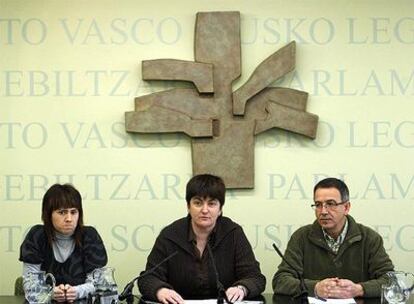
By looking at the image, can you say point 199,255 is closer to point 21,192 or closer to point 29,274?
point 29,274

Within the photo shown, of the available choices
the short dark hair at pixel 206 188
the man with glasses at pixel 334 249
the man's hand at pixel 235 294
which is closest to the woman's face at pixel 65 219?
the short dark hair at pixel 206 188

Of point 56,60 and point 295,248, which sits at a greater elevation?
point 56,60

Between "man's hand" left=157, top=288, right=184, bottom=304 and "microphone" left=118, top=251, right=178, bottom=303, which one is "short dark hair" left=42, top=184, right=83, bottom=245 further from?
"man's hand" left=157, top=288, right=184, bottom=304

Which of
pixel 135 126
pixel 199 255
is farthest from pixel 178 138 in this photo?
pixel 199 255

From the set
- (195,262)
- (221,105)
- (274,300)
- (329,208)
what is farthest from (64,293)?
(221,105)

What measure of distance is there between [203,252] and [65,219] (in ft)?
2.12

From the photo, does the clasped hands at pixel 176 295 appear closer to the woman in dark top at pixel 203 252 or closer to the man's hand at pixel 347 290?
the woman in dark top at pixel 203 252

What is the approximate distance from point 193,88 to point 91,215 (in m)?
0.92

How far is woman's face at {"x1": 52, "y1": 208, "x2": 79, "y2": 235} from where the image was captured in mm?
2992

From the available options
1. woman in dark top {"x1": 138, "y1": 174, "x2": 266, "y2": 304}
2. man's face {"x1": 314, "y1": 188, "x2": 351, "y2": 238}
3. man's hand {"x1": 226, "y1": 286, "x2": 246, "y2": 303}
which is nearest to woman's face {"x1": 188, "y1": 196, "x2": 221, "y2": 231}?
woman in dark top {"x1": 138, "y1": 174, "x2": 266, "y2": 304}

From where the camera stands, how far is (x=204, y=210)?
295 cm

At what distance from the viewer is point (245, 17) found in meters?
3.72

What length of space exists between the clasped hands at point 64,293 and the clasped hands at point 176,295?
1.18ft

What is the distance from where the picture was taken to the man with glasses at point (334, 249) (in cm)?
308
